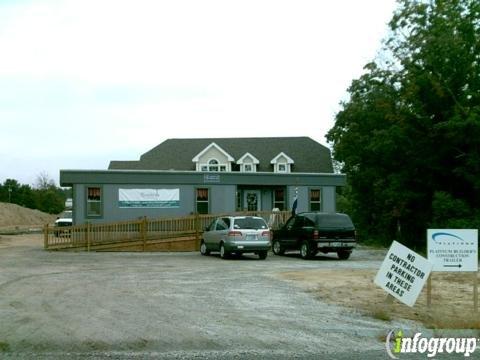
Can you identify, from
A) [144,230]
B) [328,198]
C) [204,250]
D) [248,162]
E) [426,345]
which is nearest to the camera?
[426,345]

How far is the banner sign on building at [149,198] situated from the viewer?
3145 cm

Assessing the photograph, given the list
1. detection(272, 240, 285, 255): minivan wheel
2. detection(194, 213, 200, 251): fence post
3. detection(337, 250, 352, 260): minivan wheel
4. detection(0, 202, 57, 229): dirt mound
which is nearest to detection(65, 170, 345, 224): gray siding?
detection(194, 213, 200, 251): fence post

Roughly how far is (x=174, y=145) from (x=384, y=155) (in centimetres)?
2947

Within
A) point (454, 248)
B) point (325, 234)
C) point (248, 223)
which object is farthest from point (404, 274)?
point (248, 223)

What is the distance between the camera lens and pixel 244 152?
59031mm

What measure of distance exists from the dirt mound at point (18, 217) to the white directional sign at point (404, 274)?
6748cm

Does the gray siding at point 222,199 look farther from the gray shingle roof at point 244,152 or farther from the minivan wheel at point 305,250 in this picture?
the gray shingle roof at point 244,152

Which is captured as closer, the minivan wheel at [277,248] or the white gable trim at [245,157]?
the minivan wheel at [277,248]

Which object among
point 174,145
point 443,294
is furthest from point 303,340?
point 174,145

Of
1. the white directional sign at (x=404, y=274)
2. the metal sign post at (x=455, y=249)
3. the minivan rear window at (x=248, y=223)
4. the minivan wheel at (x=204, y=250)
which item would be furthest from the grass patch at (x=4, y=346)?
the minivan wheel at (x=204, y=250)

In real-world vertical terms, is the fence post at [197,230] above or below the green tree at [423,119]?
below

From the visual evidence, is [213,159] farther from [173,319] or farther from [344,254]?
[173,319]

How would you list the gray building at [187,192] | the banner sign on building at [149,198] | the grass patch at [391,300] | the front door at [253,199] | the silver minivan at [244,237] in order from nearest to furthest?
the grass patch at [391,300] < the silver minivan at [244,237] < the gray building at [187,192] < the banner sign on building at [149,198] < the front door at [253,199]

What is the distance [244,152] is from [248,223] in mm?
35301
